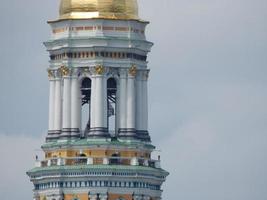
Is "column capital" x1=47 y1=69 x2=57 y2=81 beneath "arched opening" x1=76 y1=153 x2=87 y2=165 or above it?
above

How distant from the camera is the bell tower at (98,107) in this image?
174 metres

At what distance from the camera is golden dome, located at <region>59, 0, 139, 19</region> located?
176 meters

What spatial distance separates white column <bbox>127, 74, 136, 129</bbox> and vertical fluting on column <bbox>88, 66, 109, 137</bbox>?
4.31ft

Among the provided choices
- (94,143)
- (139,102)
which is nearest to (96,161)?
(94,143)

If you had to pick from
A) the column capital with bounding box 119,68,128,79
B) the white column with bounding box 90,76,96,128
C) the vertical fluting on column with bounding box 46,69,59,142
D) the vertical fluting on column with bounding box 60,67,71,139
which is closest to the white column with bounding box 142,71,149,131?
the column capital with bounding box 119,68,128,79

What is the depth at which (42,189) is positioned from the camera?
576 feet

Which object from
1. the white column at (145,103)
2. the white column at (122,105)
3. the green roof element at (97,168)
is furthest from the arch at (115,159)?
the white column at (145,103)

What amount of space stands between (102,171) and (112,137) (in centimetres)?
253

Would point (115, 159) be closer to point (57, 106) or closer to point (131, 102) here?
point (131, 102)

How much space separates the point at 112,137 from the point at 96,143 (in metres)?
1.29

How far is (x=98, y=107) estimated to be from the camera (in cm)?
17500

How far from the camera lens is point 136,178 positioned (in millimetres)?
174500

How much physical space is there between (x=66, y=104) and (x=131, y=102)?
3.64 meters

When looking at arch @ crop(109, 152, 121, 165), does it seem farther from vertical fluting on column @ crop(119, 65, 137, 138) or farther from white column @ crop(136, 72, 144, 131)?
white column @ crop(136, 72, 144, 131)
